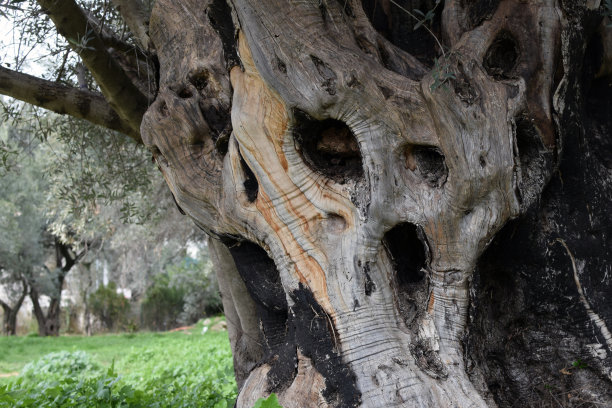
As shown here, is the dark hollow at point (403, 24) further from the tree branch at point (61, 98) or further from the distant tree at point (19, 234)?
the distant tree at point (19, 234)

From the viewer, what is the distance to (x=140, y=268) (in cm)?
3216

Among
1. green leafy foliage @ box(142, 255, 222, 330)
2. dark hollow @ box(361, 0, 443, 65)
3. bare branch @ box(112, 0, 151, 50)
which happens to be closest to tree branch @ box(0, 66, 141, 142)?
bare branch @ box(112, 0, 151, 50)

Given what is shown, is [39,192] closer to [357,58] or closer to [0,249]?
[0,249]

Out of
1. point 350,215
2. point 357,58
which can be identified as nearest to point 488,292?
point 350,215

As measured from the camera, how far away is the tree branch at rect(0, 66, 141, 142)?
181 inches

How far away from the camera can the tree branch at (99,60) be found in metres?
4.35

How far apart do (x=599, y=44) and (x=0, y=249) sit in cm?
2155

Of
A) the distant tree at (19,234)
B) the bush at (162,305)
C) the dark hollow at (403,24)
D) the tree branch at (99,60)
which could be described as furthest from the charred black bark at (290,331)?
the bush at (162,305)

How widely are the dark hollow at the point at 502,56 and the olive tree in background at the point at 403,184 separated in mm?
14

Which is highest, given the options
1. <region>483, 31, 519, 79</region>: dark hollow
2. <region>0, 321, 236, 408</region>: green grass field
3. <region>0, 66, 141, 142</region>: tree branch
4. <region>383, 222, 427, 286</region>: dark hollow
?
<region>0, 66, 141, 142</region>: tree branch

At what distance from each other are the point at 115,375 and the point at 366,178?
3072mm

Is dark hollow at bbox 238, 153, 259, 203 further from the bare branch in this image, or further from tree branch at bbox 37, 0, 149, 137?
the bare branch

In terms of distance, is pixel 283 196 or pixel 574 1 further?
pixel 574 1

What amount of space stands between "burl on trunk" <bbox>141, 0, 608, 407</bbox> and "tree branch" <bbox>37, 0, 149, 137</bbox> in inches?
52.7
